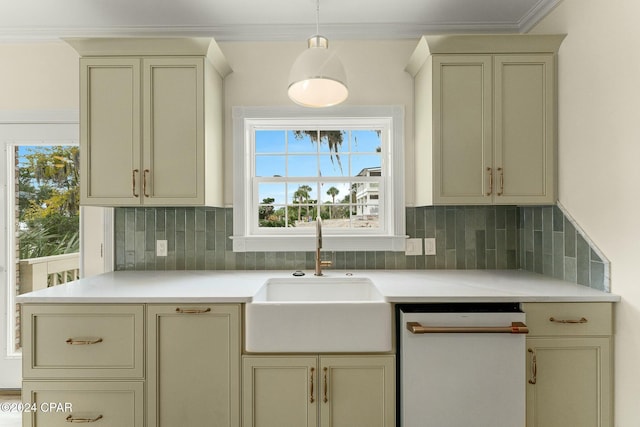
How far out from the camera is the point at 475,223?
8.17ft

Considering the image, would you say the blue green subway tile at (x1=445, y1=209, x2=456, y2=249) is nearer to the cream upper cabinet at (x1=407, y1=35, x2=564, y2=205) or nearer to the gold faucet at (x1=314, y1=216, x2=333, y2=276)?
the cream upper cabinet at (x1=407, y1=35, x2=564, y2=205)

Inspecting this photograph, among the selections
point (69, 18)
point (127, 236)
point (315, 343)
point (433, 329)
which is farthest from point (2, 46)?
point (433, 329)

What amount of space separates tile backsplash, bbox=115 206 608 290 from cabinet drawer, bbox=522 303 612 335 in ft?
2.59

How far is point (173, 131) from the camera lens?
2107mm

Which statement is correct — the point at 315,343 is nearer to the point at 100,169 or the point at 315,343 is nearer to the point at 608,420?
the point at 608,420

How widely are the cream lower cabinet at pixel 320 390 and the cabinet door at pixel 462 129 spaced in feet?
3.33

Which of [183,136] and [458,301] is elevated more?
[183,136]

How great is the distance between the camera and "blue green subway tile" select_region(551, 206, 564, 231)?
2055 millimetres

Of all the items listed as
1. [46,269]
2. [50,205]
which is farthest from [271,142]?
[46,269]

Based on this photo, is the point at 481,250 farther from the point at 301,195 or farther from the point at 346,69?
the point at 346,69

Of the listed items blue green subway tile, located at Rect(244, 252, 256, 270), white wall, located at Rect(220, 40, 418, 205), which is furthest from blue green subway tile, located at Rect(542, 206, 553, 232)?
blue green subway tile, located at Rect(244, 252, 256, 270)

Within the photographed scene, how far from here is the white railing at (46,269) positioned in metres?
2.55

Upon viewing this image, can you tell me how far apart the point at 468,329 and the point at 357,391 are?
23.1 inches

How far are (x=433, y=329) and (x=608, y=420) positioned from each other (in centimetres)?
93
